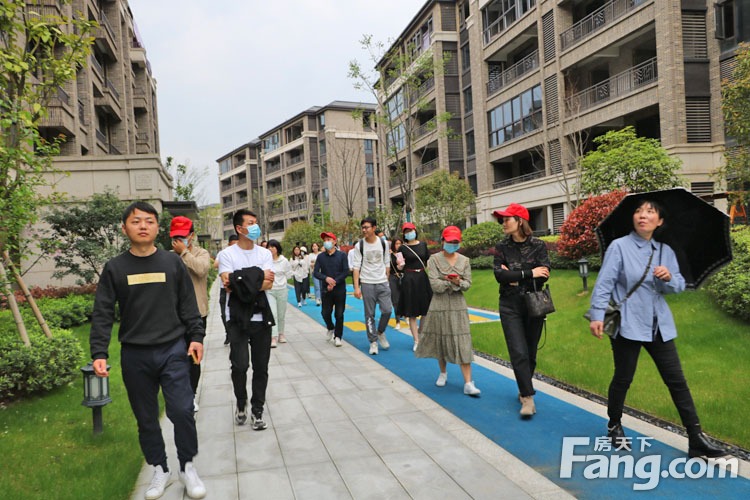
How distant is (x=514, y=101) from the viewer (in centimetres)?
2950

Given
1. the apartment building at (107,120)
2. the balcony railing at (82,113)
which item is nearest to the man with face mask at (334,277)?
the apartment building at (107,120)

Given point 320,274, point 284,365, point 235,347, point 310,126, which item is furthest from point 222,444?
point 310,126

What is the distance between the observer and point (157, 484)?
369cm

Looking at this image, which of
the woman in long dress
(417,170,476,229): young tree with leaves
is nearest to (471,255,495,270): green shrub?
(417,170,476,229): young tree with leaves

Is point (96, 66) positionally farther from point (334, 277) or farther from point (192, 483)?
point (192, 483)

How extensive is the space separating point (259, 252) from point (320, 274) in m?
4.72

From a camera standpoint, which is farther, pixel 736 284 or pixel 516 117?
pixel 516 117

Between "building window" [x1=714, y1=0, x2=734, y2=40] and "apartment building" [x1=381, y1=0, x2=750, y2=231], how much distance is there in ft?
0.11

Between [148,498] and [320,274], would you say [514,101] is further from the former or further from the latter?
[148,498]

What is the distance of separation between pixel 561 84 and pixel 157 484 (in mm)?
25763

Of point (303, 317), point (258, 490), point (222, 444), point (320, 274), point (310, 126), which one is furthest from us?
point (310, 126)

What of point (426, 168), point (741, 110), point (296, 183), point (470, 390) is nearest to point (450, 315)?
point (470, 390)

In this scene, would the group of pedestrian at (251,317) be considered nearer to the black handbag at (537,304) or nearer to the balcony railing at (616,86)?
the black handbag at (537,304)

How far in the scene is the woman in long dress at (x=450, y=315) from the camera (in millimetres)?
5887
